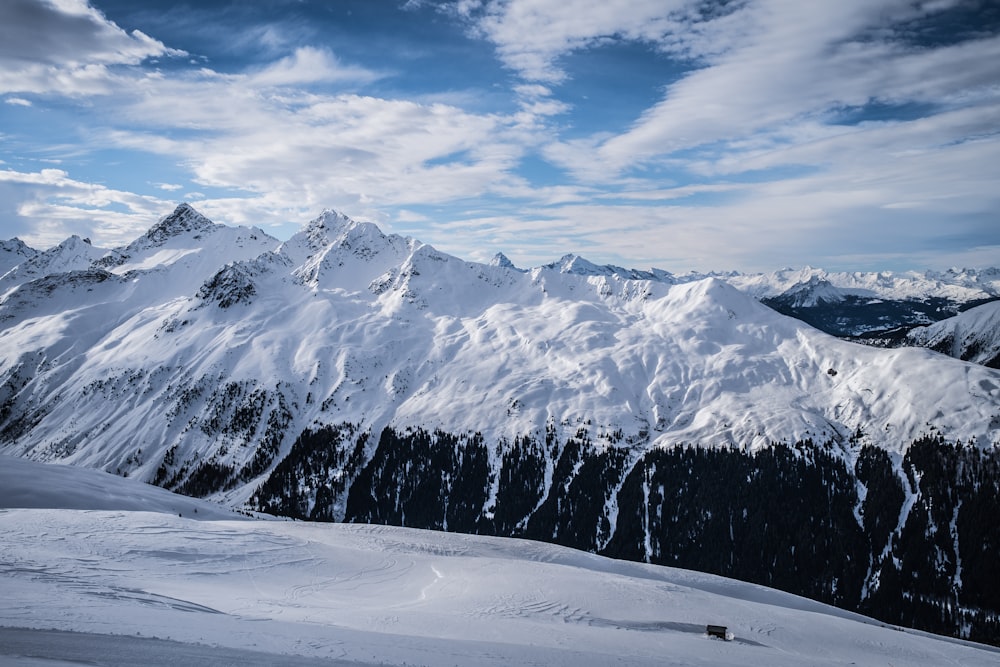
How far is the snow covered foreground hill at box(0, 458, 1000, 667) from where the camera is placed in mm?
19516

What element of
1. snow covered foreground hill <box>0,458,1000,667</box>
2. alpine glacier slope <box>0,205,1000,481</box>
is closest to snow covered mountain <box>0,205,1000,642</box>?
alpine glacier slope <box>0,205,1000,481</box>

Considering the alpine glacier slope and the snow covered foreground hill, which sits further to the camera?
the alpine glacier slope

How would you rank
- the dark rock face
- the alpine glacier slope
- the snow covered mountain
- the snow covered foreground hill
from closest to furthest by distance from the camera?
the snow covered foreground hill → the dark rock face → the snow covered mountain → the alpine glacier slope

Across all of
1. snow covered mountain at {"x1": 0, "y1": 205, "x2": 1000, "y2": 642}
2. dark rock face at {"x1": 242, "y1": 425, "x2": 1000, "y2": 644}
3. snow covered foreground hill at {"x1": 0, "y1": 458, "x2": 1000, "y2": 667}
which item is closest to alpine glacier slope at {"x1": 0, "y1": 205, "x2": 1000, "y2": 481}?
snow covered mountain at {"x1": 0, "y1": 205, "x2": 1000, "y2": 642}

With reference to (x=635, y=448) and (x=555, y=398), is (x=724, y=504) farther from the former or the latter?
(x=555, y=398)

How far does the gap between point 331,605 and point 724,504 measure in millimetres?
114226

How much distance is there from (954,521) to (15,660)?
476ft

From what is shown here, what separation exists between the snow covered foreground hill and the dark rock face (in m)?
64.6

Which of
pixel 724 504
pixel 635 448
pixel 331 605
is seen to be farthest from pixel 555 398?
pixel 331 605

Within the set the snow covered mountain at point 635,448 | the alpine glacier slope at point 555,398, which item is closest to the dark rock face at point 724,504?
the snow covered mountain at point 635,448

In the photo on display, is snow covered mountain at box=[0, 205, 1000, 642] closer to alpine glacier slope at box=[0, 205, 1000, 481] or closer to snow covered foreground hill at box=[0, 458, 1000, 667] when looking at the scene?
alpine glacier slope at box=[0, 205, 1000, 481]

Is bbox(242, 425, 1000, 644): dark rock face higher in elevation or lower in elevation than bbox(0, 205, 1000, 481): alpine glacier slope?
lower

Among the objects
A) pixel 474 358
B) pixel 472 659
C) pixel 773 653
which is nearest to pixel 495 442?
pixel 474 358

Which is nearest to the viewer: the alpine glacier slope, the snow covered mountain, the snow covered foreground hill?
the snow covered foreground hill
